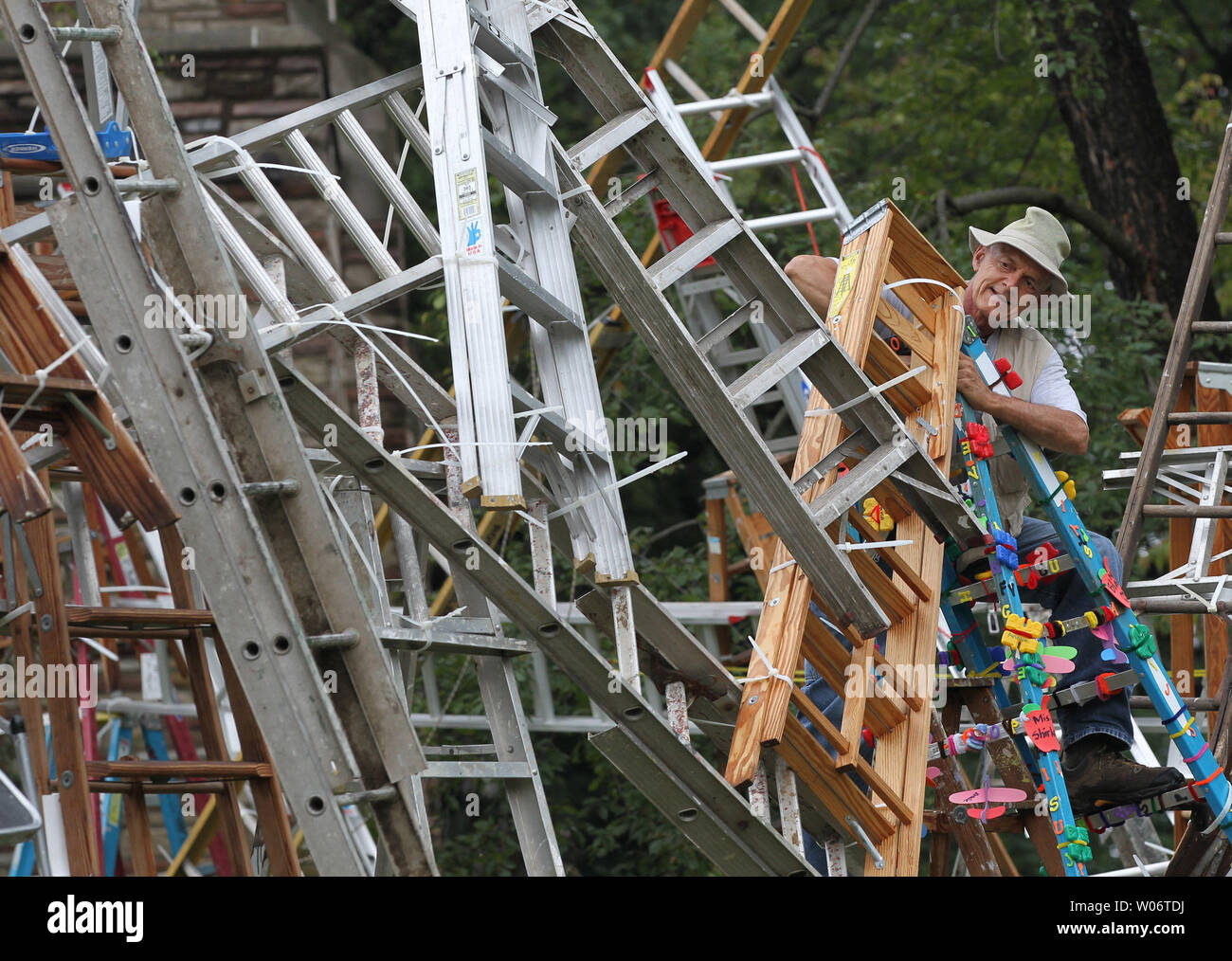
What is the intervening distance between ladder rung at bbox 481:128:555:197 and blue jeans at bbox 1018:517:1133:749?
6.54 ft

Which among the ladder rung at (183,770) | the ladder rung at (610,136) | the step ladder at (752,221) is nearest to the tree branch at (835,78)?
the step ladder at (752,221)

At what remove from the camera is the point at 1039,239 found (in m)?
4.89

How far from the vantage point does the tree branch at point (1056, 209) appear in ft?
29.9

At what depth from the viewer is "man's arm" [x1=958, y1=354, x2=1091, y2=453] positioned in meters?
4.60

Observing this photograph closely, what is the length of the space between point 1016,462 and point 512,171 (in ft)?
6.39

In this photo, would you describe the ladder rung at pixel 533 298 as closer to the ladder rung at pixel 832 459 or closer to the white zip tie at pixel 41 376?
the ladder rung at pixel 832 459

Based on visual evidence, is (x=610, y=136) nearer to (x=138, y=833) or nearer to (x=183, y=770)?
(x=183, y=770)

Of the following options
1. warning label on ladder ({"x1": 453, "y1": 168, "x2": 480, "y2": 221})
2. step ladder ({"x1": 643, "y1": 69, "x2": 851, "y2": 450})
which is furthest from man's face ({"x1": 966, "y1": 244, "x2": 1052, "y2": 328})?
step ladder ({"x1": 643, "y1": 69, "x2": 851, "y2": 450})

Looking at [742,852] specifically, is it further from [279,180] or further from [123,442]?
[279,180]

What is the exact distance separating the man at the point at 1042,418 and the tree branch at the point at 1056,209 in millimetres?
4100

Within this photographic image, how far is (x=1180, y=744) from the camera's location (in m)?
4.57

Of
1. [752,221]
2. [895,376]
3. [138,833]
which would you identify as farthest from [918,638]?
[752,221]

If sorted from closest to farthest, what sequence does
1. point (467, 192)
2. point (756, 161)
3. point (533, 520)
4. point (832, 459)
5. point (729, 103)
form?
point (467, 192) → point (533, 520) → point (832, 459) → point (756, 161) → point (729, 103)
